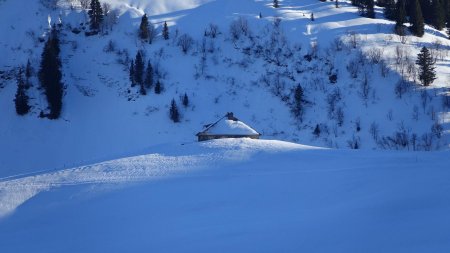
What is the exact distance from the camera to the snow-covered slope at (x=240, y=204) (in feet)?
29.7

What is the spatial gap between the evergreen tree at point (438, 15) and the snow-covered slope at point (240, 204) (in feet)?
150

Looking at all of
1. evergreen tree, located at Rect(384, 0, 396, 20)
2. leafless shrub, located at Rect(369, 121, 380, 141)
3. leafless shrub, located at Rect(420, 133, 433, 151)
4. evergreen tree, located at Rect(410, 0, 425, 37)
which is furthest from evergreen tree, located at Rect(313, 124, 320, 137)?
evergreen tree, located at Rect(384, 0, 396, 20)

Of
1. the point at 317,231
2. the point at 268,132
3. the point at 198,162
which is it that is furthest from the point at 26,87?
the point at 317,231

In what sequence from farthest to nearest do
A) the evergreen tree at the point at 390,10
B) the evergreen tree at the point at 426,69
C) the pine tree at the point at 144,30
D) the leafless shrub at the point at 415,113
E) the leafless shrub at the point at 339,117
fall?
1. the evergreen tree at the point at 390,10
2. the pine tree at the point at 144,30
3. the evergreen tree at the point at 426,69
4. the leafless shrub at the point at 339,117
5. the leafless shrub at the point at 415,113

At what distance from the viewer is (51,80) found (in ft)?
131

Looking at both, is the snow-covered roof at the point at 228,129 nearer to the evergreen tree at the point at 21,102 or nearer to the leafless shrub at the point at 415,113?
the leafless shrub at the point at 415,113

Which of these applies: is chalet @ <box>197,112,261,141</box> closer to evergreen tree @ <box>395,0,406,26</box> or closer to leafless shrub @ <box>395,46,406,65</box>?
leafless shrub @ <box>395,46,406,65</box>

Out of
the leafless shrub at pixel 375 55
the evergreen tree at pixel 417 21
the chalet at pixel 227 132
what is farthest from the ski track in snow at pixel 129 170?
the evergreen tree at pixel 417 21

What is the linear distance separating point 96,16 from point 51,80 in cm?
1137

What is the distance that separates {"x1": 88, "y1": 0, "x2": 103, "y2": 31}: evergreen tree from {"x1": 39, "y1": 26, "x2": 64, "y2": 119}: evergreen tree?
7.56 metres

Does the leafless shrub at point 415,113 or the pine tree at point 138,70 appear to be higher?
the pine tree at point 138,70

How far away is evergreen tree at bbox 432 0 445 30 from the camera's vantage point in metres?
54.5

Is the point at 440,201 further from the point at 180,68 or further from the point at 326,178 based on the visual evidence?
the point at 180,68

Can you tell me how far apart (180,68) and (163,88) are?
369 centimetres
